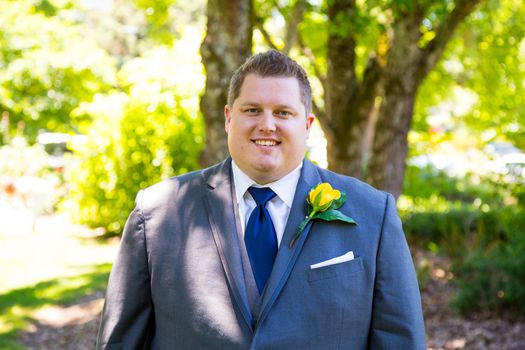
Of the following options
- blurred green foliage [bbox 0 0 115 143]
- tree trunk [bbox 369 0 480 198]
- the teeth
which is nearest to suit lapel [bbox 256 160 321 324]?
the teeth

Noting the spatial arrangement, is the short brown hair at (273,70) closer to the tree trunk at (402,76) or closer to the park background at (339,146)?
the park background at (339,146)

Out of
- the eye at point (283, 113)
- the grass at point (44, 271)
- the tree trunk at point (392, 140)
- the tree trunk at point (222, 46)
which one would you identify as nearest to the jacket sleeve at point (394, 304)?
the eye at point (283, 113)

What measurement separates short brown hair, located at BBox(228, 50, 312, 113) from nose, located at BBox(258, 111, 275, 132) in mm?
141

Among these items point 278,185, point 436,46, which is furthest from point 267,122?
point 436,46

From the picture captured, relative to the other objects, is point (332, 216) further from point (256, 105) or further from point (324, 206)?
point (256, 105)

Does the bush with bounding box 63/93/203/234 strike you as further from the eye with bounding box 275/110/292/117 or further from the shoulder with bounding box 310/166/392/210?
the eye with bounding box 275/110/292/117

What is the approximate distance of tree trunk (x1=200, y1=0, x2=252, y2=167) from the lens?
16.7ft

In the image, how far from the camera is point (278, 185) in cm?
243

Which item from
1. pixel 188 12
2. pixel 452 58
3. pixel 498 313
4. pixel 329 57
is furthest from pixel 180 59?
pixel 188 12

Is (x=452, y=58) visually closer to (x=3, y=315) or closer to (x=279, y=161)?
(x=3, y=315)

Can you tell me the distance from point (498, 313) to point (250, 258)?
5668 millimetres

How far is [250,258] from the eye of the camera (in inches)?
91.8

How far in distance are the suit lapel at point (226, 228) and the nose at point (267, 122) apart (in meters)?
0.29

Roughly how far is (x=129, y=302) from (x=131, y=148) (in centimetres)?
1041
